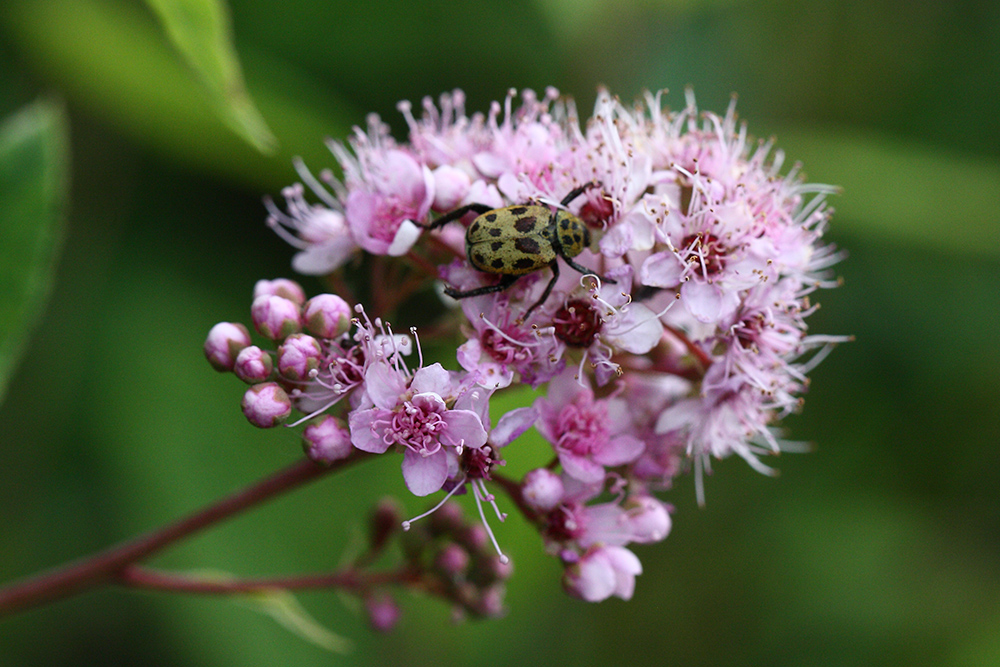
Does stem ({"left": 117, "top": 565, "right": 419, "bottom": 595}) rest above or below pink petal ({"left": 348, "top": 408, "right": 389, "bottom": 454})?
below

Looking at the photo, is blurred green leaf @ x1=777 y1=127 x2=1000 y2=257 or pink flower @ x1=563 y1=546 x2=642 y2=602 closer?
pink flower @ x1=563 y1=546 x2=642 y2=602

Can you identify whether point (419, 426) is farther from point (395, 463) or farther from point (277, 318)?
point (395, 463)

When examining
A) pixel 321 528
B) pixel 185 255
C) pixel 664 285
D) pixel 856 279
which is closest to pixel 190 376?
pixel 185 255

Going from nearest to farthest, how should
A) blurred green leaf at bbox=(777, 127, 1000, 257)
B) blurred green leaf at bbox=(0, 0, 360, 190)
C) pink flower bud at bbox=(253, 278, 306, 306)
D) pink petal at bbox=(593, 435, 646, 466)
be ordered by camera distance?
1. pink petal at bbox=(593, 435, 646, 466)
2. pink flower bud at bbox=(253, 278, 306, 306)
3. blurred green leaf at bbox=(0, 0, 360, 190)
4. blurred green leaf at bbox=(777, 127, 1000, 257)

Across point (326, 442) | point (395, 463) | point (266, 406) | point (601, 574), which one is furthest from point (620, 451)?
point (395, 463)

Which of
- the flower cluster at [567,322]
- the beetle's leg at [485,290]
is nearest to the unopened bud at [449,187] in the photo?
the flower cluster at [567,322]

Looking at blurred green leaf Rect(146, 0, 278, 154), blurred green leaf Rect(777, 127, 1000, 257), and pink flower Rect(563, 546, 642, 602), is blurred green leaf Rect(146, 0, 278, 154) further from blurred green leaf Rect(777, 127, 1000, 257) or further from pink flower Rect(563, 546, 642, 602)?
blurred green leaf Rect(777, 127, 1000, 257)

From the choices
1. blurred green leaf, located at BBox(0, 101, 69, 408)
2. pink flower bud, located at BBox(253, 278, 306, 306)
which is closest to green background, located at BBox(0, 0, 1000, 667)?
blurred green leaf, located at BBox(0, 101, 69, 408)
